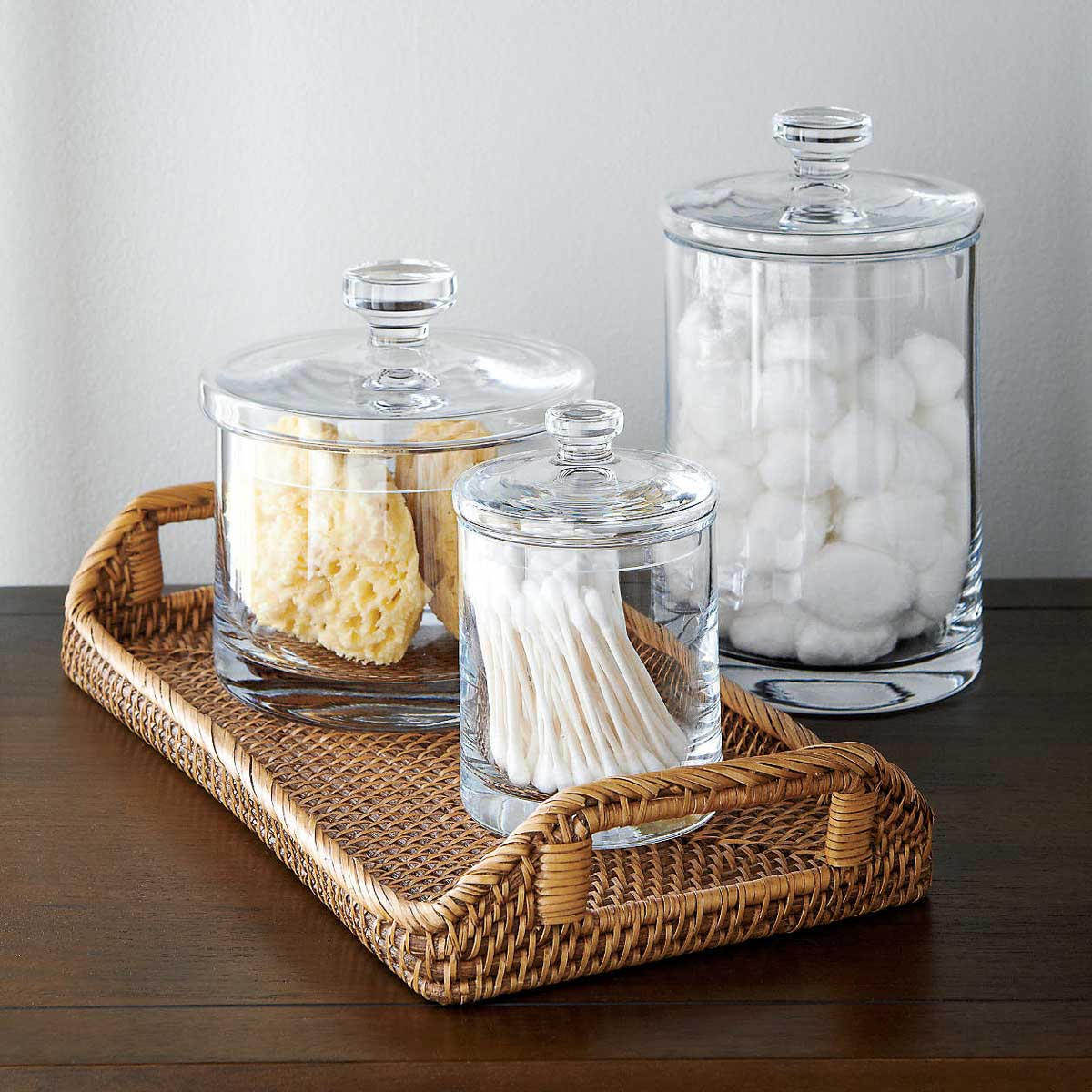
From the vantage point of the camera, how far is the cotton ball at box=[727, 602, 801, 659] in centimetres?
76

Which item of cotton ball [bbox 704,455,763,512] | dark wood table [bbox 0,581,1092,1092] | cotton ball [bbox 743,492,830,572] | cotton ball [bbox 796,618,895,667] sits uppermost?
cotton ball [bbox 704,455,763,512]

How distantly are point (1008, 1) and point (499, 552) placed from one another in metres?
0.57

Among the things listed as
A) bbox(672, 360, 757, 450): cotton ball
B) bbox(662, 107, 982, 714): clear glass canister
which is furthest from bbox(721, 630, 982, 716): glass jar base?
bbox(672, 360, 757, 450): cotton ball

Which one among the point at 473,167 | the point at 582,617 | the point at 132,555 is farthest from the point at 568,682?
the point at 473,167

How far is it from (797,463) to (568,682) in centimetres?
20

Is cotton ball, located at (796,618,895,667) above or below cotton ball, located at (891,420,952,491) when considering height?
below

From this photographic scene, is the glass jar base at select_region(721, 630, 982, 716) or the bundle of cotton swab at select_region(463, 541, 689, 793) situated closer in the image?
the bundle of cotton swab at select_region(463, 541, 689, 793)

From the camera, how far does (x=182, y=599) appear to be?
0.89 m

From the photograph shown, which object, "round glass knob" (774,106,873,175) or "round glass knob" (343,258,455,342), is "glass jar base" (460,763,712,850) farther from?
"round glass knob" (774,106,873,175)

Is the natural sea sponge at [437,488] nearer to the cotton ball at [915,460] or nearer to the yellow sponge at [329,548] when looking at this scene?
the yellow sponge at [329,548]

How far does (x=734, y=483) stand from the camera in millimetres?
755

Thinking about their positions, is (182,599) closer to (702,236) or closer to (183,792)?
(183,792)

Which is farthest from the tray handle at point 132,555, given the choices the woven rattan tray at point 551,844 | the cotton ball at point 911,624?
the cotton ball at point 911,624

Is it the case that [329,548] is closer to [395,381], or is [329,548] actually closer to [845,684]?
[395,381]
